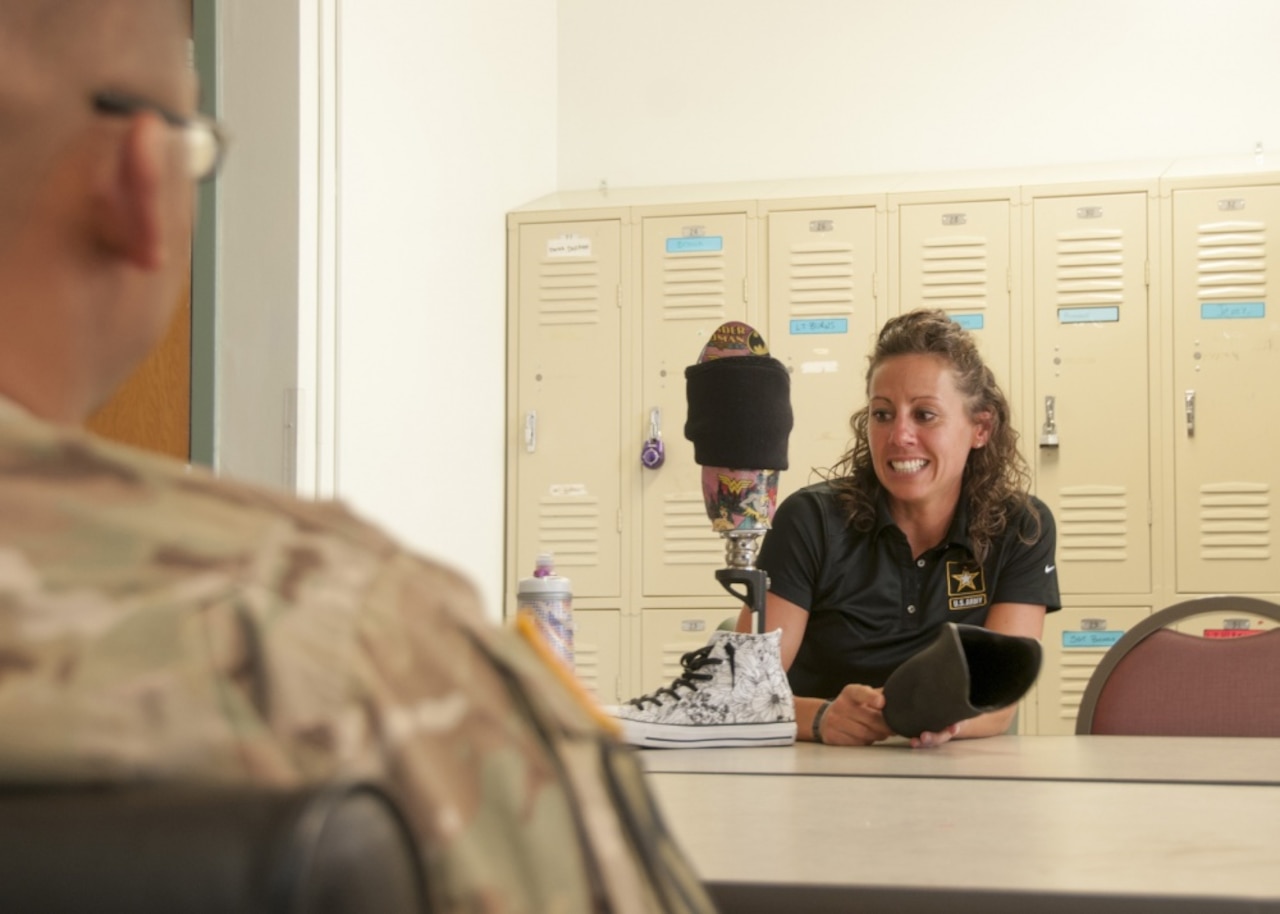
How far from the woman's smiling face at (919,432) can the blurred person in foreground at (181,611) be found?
1980 mm

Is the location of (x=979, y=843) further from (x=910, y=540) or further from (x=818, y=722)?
(x=910, y=540)

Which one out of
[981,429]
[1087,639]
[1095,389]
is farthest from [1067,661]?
[981,429]

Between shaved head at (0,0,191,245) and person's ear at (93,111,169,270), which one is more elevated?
shaved head at (0,0,191,245)

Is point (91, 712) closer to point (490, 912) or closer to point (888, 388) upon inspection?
point (490, 912)

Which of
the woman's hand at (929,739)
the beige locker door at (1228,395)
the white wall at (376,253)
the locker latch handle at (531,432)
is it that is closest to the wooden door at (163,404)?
the white wall at (376,253)

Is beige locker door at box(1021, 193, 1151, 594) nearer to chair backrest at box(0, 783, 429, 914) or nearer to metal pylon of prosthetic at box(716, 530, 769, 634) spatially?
metal pylon of prosthetic at box(716, 530, 769, 634)

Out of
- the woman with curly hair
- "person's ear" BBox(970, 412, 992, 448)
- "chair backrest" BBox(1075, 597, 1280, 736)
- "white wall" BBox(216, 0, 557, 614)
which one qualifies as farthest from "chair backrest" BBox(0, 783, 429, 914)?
"white wall" BBox(216, 0, 557, 614)

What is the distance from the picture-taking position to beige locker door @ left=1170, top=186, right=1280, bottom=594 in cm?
418

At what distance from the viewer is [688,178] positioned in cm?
538

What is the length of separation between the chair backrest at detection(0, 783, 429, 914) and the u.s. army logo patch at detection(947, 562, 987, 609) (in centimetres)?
214

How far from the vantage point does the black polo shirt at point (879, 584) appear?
7.72ft

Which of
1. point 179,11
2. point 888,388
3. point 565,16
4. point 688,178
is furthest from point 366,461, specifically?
point 179,11

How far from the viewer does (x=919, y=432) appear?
7.95ft

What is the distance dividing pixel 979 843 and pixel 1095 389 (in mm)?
3558
